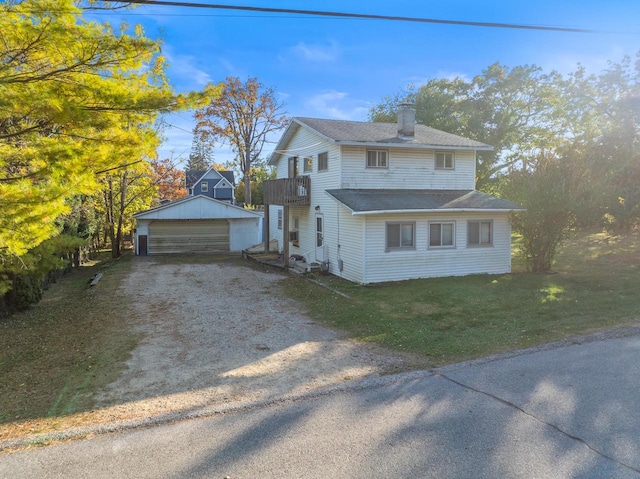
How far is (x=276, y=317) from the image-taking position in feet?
33.8

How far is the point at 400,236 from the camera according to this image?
14.5m

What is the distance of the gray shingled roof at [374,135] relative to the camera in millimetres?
16000

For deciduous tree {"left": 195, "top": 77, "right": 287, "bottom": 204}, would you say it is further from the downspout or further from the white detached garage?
the downspout

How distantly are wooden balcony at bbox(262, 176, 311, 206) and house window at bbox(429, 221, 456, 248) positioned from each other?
591cm

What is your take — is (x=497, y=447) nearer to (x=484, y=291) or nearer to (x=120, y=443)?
(x=120, y=443)

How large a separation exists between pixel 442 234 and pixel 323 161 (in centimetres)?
569

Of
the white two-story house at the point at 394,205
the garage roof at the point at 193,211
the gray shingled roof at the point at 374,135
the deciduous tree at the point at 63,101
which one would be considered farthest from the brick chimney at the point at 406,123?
the garage roof at the point at 193,211

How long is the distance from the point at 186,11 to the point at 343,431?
6.65 meters

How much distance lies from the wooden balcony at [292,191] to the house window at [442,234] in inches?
233

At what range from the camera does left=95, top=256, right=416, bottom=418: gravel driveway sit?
5.68 meters

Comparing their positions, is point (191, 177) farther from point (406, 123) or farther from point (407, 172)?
point (407, 172)

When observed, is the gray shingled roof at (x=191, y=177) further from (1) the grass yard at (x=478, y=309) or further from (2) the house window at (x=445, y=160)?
(1) the grass yard at (x=478, y=309)

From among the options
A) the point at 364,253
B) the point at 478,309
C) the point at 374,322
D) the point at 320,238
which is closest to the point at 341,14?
the point at 374,322

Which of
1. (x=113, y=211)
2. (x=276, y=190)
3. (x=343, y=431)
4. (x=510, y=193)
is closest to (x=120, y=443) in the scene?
(x=343, y=431)
